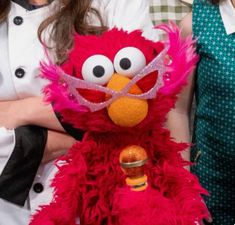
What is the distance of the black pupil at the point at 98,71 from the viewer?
0.57 metres

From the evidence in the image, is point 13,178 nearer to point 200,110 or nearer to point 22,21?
point 22,21

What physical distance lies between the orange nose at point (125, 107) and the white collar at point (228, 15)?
50 cm

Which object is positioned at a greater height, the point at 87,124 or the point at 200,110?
the point at 87,124

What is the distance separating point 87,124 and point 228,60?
498 mm

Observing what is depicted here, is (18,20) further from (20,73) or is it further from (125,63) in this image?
(125,63)

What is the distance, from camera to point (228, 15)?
102 centimetres

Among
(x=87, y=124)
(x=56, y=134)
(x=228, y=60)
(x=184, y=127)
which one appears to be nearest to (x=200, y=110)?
Answer: (x=184, y=127)

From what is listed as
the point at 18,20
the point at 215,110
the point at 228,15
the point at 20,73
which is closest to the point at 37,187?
the point at 20,73

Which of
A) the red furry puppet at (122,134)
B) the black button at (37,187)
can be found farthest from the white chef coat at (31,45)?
the red furry puppet at (122,134)

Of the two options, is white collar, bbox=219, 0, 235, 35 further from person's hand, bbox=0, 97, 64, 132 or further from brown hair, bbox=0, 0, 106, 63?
person's hand, bbox=0, 97, 64, 132

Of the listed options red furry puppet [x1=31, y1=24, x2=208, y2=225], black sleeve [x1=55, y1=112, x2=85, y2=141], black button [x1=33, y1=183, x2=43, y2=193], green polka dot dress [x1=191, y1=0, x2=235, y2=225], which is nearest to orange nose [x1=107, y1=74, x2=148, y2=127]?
red furry puppet [x1=31, y1=24, x2=208, y2=225]

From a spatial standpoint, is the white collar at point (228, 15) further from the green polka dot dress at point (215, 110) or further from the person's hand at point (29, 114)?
the person's hand at point (29, 114)

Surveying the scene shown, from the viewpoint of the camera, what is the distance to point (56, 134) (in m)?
0.82

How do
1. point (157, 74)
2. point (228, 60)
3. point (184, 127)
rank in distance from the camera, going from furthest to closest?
point (184, 127) → point (228, 60) → point (157, 74)
